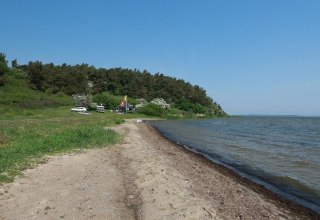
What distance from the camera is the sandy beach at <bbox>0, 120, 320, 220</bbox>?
1263 cm

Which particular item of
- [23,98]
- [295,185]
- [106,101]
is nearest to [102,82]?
[106,101]

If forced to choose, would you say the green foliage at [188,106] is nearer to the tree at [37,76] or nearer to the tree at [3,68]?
the tree at [37,76]

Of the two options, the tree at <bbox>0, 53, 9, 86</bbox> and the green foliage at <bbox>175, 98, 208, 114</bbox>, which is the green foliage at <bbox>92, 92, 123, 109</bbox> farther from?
the green foliage at <bbox>175, 98, 208, 114</bbox>

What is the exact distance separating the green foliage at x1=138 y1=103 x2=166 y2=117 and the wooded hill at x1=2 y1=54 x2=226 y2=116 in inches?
900

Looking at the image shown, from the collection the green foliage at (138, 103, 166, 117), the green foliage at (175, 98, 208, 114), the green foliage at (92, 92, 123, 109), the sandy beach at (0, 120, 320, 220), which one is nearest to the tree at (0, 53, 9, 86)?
the green foliage at (92, 92, 123, 109)

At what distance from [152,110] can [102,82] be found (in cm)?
3299

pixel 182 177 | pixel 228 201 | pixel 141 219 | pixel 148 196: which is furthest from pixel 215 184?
pixel 141 219

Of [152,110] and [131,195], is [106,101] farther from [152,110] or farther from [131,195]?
[131,195]

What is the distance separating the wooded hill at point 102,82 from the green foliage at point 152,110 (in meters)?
22.9

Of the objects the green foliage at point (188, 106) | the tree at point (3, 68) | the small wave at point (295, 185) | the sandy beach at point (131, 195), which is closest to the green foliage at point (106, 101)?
the tree at point (3, 68)

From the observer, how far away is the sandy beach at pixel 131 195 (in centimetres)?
1263

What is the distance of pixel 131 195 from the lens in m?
15.3

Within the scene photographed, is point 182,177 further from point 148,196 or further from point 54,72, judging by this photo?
point 54,72

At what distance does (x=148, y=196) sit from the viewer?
14805 mm
